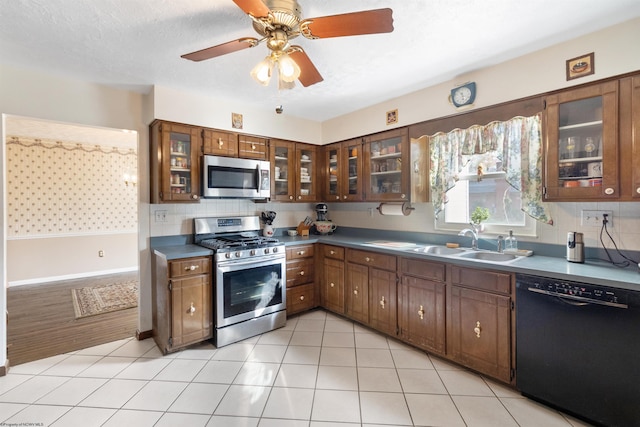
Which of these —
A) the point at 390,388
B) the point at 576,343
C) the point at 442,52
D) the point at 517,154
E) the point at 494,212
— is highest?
Result: the point at 442,52

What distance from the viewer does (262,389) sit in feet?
6.79

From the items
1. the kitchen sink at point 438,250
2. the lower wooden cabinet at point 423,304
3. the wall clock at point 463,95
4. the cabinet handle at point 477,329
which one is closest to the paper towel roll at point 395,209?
the kitchen sink at point 438,250

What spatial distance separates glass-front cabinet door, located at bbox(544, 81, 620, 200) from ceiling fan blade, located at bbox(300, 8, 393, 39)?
1.54 m

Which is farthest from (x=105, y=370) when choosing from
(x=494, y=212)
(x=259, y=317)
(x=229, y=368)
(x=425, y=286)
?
(x=494, y=212)

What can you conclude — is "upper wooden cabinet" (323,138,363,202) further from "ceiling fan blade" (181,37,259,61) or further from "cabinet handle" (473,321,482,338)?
"ceiling fan blade" (181,37,259,61)

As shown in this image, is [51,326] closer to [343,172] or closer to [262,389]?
[262,389]

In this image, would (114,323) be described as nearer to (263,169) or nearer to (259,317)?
(259,317)

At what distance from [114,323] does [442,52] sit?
4.21 meters

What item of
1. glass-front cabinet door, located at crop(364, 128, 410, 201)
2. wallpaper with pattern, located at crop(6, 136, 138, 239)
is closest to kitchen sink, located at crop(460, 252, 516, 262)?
glass-front cabinet door, located at crop(364, 128, 410, 201)

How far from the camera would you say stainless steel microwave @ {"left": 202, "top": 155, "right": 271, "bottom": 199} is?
9.65ft

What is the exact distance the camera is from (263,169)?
3342mm

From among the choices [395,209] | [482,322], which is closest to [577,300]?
[482,322]

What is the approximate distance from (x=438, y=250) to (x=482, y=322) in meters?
0.76

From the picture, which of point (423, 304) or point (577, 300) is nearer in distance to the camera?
point (577, 300)
